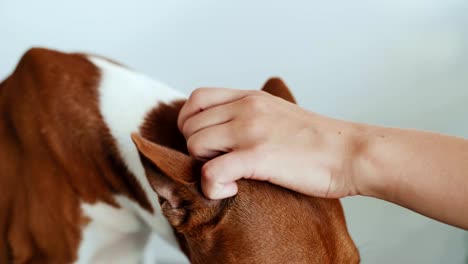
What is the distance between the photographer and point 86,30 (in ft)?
8.27

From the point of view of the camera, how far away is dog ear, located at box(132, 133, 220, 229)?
1.01 metres

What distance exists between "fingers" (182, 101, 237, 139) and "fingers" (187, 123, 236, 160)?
0.06 feet

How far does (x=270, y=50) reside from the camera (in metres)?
2.57

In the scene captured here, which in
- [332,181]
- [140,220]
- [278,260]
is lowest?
[140,220]

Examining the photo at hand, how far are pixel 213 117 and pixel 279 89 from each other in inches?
11.9

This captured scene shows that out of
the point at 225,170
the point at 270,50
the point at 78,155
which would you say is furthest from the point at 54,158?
the point at 270,50

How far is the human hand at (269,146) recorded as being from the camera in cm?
106

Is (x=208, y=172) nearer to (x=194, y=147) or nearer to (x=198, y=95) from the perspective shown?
(x=194, y=147)

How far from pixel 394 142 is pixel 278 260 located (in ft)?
1.04

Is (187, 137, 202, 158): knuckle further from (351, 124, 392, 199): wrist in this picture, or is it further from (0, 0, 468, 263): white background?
(0, 0, 468, 263): white background

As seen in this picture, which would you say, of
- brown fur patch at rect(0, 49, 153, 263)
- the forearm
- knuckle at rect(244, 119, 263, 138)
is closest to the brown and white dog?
brown fur patch at rect(0, 49, 153, 263)

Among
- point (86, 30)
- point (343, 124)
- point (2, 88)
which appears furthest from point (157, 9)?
point (343, 124)

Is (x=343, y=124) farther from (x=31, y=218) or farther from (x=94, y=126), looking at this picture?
(x=31, y=218)

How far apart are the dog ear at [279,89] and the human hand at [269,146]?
0.20m
